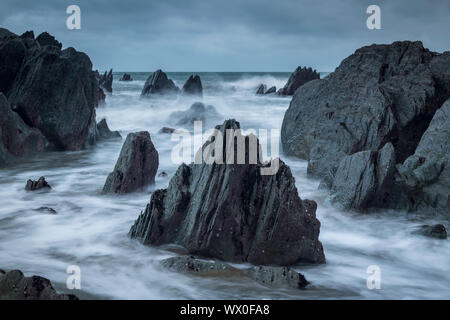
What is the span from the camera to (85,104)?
14.1 metres

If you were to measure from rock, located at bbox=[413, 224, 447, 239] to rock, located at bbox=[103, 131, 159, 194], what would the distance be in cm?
488

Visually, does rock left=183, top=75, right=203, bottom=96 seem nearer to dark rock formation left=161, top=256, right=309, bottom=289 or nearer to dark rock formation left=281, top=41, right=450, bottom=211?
dark rock formation left=281, top=41, right=450, bottom=211

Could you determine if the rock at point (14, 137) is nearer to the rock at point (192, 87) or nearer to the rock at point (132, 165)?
the rock at point (132, 165)

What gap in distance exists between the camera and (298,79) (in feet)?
131

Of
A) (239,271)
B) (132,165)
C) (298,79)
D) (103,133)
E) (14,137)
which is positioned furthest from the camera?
(298,79)

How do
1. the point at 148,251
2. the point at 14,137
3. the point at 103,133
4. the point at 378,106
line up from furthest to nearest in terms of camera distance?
Result: the point at 103,133 → the point at 14,137 → the point at 378,106 → the point at 148,251

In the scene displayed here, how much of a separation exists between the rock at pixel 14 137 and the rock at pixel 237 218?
7.13m

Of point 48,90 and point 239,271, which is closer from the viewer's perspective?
point 239,271

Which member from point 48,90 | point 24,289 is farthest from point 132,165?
point 48,90

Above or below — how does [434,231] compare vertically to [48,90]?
below

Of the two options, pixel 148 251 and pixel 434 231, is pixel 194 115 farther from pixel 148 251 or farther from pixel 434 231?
pixel 148 251

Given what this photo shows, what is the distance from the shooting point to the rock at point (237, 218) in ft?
17.4

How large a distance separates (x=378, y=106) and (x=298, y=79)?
1216 inches
